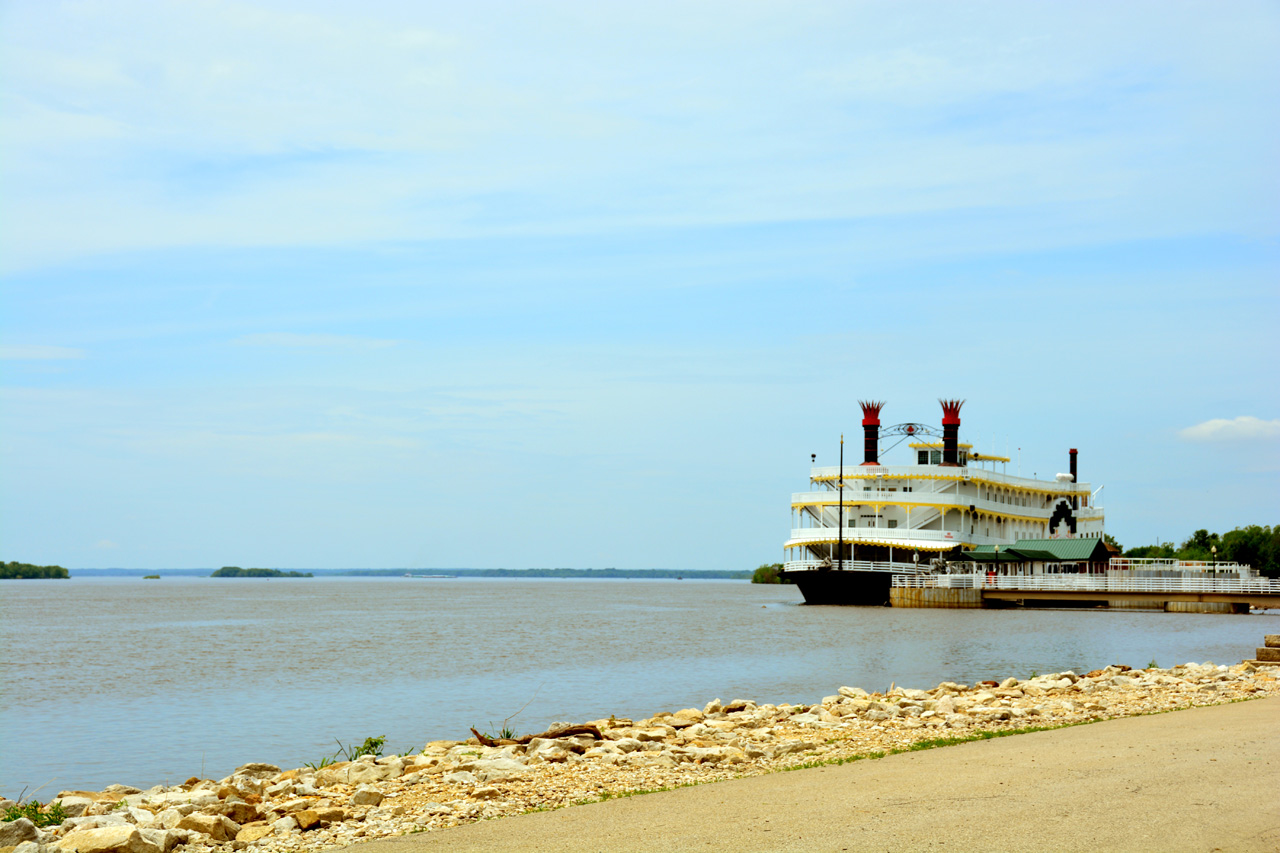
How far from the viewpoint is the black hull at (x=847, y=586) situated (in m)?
60.1

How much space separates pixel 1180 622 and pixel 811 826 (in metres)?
45.5

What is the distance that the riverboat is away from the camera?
6125 centimetres

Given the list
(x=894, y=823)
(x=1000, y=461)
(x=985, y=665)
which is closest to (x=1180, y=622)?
(x=985, y=665)

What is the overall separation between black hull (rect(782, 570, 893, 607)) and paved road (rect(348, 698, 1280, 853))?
163 ft

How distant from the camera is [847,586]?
60.8m

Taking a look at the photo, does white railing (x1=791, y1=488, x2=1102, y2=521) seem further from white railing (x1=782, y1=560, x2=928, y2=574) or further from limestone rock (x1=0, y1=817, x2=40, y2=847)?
limestone rock (x1=0, y1=817, x2=40, y2=847)

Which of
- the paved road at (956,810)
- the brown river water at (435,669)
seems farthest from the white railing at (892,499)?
the paved road at (956,810)

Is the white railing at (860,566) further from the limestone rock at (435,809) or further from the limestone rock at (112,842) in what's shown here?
the limestone rock at (112,842)

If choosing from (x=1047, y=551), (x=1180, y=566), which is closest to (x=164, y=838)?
(x=1047, y=551)

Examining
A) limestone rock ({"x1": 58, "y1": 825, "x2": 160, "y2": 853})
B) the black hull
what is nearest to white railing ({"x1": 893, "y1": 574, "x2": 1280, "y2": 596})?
the black hull

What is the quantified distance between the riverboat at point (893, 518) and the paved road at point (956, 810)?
163ft

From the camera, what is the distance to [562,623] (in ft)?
169

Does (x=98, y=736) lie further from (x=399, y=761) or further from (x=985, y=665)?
(x=985, y=665)

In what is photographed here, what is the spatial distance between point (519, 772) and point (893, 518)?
185ft
